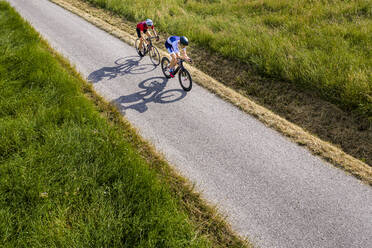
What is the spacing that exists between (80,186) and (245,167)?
336cm

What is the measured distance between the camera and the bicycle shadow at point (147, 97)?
7.57 metres

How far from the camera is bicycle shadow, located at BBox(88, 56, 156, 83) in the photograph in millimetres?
9141

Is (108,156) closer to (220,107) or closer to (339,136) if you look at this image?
(220,107)

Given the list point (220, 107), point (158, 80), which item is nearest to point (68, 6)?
point (158, 80)

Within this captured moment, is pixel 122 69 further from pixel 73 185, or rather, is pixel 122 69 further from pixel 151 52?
pixel 73 185

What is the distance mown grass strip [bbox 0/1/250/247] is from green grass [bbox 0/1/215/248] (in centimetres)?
2

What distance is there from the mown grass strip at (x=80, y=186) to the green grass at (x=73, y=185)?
0.05ft

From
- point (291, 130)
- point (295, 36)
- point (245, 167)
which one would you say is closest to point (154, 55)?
point (295, 36)

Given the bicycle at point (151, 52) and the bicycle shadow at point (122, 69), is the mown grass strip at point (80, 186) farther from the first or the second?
the bicycle at point (151, 52)

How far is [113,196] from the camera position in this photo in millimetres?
4312

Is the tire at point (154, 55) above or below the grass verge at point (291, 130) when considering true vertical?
above

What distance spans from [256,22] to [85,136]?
10397 mm

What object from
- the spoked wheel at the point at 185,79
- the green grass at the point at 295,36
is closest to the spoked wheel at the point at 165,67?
the spoked wheel at the point at 185,79

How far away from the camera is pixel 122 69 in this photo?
31.8 feet
